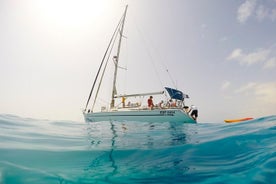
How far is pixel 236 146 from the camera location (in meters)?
6.73

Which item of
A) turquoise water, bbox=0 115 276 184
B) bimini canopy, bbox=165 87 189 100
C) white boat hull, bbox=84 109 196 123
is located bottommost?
turquoise water, bbox=0 115 276 184

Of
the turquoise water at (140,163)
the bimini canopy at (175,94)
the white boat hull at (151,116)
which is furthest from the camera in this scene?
the bimini canopy at (175,94)

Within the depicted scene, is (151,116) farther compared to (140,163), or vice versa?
(151,116)

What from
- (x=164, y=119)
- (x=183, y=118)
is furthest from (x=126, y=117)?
(x=183, y=118)

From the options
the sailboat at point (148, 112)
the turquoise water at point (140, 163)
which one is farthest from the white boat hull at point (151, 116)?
the turquoise water at point (140, 163)

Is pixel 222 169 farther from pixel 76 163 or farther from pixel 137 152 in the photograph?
pixel 76 163

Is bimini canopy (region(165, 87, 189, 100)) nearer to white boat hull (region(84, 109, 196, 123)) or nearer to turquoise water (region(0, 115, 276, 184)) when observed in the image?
white boat hull (region(84, 109, 196, 123))

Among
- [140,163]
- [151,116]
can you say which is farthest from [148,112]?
[140,163]

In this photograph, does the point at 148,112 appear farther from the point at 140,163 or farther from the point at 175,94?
the point at 140,163

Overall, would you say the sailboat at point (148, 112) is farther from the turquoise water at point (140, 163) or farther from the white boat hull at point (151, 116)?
the turquoise water at point (140, 163)

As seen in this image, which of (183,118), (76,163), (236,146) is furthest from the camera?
(183,118)

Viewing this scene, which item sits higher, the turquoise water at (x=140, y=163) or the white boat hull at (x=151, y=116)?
the white boat hull at (x=151, y=116)

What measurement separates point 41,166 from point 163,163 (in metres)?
2.77

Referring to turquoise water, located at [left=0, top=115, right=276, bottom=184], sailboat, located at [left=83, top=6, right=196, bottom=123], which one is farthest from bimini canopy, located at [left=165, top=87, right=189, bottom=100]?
turquoise water, located at [left=0, top=115, right=276, bottom=184]
